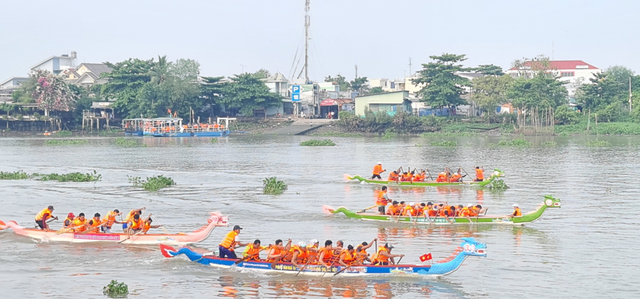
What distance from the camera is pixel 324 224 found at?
25.7 metres

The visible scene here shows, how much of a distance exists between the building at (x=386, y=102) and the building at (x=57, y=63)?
2055 inches

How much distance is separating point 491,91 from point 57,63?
70363 mm

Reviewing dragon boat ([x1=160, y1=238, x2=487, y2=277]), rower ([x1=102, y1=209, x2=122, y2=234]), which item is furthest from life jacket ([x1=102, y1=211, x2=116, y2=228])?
dragon boat ([x1=160, y1=238, x2=487, y2=277])

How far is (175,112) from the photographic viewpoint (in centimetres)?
8588

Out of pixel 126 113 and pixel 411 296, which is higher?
pixel 126 113

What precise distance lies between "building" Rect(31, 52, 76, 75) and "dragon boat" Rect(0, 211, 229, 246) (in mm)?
96183

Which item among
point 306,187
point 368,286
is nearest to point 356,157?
point 306,187

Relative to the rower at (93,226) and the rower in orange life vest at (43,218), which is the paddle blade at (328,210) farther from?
the rower in orange life vest at (43,218)

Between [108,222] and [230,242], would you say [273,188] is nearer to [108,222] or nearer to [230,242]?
[108,222]

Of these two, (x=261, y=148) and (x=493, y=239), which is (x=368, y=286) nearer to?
(x=493, y=239)

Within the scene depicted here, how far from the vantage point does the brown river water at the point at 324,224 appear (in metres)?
18.0

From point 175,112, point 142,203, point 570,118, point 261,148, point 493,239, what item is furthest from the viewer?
point 175,112

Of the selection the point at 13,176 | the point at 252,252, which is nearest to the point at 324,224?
the point at 252,252

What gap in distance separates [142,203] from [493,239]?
596 inches
